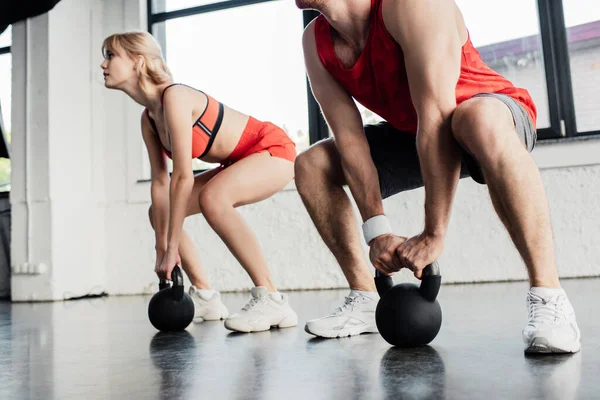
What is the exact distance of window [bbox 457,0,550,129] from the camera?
3.87 meters

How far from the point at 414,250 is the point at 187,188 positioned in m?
0.94

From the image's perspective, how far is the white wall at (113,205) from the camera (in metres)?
3.64

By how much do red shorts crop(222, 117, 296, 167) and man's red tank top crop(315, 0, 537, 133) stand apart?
2.29 feet

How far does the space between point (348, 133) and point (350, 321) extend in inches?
20.4

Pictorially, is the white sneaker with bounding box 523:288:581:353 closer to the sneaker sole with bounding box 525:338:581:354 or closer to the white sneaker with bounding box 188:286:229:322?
the sneaker sole with bounding box 525:338:581:354

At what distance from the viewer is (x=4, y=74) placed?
5.05m

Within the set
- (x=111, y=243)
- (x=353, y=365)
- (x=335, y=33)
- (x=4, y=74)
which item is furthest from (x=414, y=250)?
(x=4, y=74)

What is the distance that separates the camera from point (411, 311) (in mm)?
1329

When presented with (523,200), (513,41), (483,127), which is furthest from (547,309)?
(513,41)

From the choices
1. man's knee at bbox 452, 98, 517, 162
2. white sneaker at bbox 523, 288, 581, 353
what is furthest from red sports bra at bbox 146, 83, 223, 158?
white sneaker at bbox 523, 288, 581, 353

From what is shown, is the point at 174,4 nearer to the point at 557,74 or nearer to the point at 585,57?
the point at 557,74

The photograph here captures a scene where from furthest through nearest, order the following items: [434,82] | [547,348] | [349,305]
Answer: [349,305] < [434,82] < [547,348]

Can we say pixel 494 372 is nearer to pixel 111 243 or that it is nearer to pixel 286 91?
pixel 286 91

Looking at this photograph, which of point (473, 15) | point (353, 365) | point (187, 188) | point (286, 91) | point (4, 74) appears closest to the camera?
point (353, 365)
